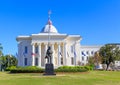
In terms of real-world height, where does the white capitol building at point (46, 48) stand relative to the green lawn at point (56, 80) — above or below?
above

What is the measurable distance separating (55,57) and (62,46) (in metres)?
5.11

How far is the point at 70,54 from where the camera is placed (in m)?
99.0

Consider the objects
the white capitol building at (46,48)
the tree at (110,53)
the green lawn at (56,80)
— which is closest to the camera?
the green lawn at (56,80)

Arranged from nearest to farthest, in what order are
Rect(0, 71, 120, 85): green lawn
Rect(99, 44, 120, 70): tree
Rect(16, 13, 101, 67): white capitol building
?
Rect(0, 71, 120, 85): green lawn < Rect(16, 13, 101, 67): white capitol building < Rect(99, 44, 120, 70): tree

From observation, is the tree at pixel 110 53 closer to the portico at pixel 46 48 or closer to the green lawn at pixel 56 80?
the portico at pixel 46 48

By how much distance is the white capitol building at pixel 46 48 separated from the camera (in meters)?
93.4

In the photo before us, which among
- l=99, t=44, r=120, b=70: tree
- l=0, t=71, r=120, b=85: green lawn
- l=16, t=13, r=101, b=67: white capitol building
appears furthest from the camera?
l=99, t=44, r=120, b=70: tree

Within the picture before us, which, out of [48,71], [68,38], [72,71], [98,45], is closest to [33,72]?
[72,71]

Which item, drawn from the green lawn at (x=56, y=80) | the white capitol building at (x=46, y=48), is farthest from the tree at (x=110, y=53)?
the green lawn at (x=56, y=80)

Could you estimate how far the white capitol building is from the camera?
93.4 m

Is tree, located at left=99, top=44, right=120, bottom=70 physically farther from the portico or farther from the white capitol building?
the portico

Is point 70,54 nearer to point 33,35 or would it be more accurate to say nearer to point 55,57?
point 55,57

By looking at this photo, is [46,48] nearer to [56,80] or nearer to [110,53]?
[110,53]

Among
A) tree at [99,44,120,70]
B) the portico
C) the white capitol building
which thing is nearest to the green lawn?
the portico
